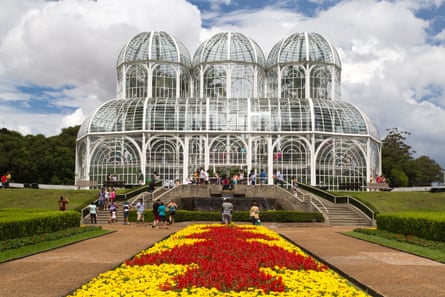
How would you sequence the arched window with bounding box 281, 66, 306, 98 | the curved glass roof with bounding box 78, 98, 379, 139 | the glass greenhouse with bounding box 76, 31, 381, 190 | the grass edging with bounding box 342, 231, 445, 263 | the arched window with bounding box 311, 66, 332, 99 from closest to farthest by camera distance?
the grass edging with bounding box 342, 231, 445, 263, the glass greenhouse with bounding box 76, 31, 381, 190, the curved glass roof with bounding box 78, 98, 379, 139, the arched window with bounding box 311, 66, 332, 99, the arched window with bounding box 281, 66, 306, 98

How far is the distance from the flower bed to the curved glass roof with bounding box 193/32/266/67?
44527mm

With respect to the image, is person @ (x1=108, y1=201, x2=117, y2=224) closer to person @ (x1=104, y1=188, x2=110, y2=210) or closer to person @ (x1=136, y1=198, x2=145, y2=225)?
person @ (x1=136, y1=198, x2=145, y2=225)

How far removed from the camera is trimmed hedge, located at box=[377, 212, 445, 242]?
64.9ft

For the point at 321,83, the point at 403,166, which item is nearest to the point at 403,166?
the point at 403,166

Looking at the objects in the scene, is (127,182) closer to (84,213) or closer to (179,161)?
(179,161)

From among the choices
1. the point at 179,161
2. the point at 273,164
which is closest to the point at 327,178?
the point at 273,164

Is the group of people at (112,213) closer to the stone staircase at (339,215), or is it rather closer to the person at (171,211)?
the person at (171,211)

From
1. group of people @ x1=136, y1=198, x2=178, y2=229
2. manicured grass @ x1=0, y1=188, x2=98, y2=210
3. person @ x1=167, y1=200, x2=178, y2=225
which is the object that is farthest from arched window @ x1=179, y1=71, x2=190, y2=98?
person @ x1=167, y1=200, x2=178, y2=225

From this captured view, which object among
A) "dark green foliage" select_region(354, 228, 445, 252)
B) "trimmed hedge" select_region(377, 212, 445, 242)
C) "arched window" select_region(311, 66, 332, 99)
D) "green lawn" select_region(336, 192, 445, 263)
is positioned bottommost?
"dark green foliage" select_region(354, 228, 445, 252)

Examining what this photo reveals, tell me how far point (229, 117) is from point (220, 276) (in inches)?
1538

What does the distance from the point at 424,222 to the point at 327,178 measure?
2783cm

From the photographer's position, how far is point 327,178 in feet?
160

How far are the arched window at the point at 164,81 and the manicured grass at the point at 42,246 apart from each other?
3548 centimetres

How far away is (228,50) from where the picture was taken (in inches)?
2329
